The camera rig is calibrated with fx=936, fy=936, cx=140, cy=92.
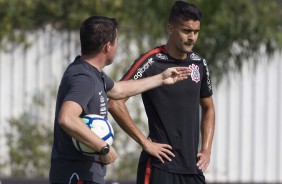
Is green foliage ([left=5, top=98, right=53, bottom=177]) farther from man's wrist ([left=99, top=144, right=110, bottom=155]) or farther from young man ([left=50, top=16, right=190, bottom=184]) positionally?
man's wrist ([left=99, top=144, right=110, bottom=155])

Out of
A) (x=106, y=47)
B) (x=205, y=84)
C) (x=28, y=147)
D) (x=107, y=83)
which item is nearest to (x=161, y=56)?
(x=205, y=84)

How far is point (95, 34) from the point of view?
5.33 meters

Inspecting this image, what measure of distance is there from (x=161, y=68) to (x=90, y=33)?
43.7 inches

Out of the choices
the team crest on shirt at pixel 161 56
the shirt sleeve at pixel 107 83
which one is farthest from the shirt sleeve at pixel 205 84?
the shirt sleeve at pixel 107 83

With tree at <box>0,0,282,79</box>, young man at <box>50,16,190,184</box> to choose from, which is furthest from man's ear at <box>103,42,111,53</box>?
tree at <box>0,0,282,79</box>

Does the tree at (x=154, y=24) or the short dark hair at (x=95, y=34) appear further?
the tree at (x=154, y=24)

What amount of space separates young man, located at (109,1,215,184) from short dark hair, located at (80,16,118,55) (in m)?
0.96

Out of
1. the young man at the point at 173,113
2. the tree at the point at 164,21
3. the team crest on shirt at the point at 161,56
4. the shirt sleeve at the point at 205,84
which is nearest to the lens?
the young man at the point at 173,113

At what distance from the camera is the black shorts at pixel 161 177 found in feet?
20.5

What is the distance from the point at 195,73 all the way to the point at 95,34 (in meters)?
1.24

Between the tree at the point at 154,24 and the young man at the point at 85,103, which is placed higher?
the tree at the point at 154,24

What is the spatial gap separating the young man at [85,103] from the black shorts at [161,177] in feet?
2.87

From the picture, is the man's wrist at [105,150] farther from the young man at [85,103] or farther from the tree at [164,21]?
the tree at [164,21]

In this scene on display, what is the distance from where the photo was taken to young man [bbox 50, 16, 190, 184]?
5113mm
